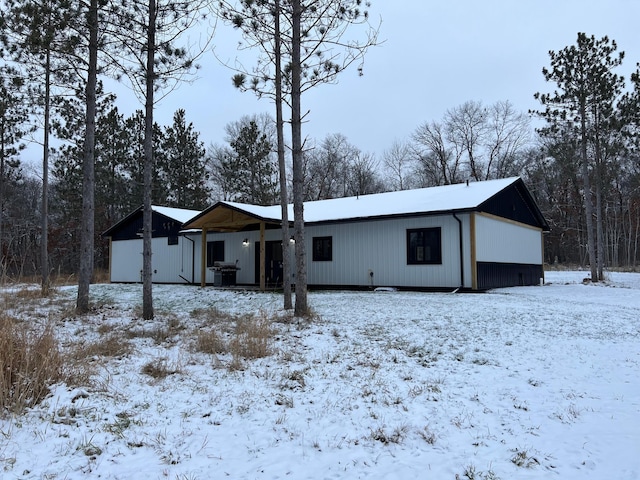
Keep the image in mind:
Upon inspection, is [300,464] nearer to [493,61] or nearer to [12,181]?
[12,181]

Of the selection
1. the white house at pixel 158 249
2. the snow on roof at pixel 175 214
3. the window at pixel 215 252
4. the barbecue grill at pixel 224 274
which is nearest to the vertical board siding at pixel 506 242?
the barbecue grill at pixel 224 274

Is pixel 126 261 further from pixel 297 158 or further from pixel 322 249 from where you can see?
pixel 297 158

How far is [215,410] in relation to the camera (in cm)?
395

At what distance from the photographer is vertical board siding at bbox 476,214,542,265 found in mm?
14602

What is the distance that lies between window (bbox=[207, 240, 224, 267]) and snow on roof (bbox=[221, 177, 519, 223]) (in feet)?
10.7

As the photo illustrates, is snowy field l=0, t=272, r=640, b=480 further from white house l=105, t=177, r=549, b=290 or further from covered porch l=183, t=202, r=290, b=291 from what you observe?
covered porch l=183, t=202, r=290, b=291

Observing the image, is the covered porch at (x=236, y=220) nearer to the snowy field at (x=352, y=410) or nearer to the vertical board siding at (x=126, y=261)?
the vertical board siding at (x=126, y=261)

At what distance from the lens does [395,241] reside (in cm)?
1543

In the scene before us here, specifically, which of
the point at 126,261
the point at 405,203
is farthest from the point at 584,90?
the point at 126,261

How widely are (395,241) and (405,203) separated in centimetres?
183

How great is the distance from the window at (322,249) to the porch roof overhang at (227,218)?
7.01 feet

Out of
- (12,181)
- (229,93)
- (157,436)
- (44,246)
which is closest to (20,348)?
(157,436)

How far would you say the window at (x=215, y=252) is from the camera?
65.1 ft

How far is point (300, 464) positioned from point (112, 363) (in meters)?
3.18
